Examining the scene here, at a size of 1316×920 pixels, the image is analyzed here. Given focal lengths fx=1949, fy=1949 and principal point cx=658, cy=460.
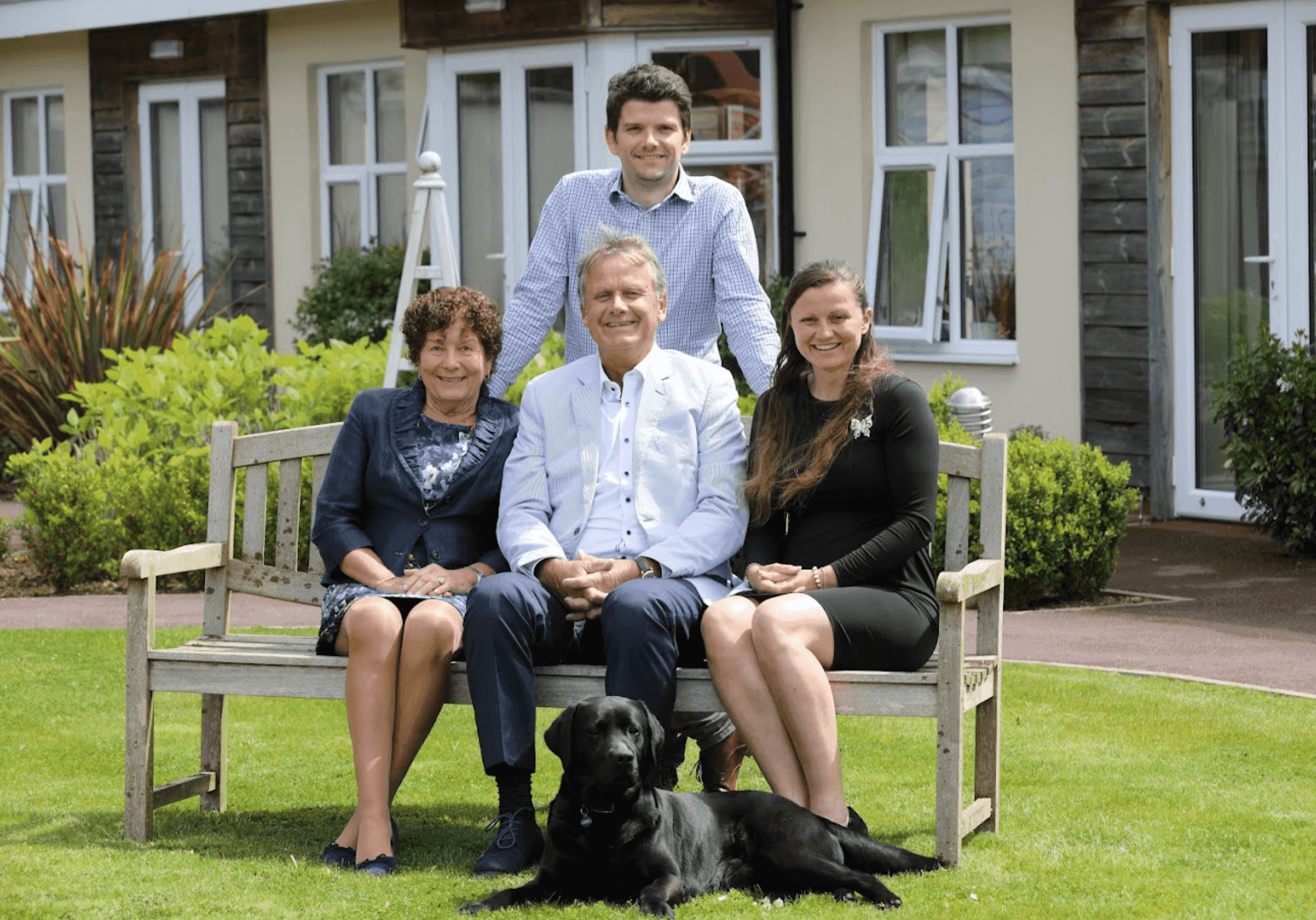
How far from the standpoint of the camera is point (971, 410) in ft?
30.7

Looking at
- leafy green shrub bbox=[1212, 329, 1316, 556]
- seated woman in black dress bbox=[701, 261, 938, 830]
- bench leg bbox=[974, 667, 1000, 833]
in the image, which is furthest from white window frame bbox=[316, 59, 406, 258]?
bench leg bbox=[974, 667, 1000, 833]

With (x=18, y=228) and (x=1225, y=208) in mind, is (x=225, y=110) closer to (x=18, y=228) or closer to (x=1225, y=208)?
(x=18, y=228)

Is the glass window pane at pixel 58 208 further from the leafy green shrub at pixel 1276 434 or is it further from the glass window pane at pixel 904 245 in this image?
the leafy green shrub at pixel 1276 434

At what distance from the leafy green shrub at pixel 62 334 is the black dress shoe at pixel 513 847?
8.04 meters

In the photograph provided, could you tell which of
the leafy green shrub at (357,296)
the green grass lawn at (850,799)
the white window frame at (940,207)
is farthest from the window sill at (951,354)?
the green grass lawn at (850,799)

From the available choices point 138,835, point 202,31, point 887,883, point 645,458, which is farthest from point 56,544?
point 202,31

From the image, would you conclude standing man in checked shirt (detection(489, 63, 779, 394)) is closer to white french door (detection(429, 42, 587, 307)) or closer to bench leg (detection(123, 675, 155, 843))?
bench leg (detection(123, 675, 155, 843))

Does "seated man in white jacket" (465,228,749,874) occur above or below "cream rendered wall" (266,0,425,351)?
below

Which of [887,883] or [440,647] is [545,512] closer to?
[440,647]

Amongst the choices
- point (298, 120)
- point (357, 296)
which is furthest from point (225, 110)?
point (357, 296)

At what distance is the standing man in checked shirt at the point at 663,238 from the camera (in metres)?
5.28

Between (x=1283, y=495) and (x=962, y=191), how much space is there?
328cm

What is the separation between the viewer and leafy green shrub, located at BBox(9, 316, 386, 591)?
9352 millimetres

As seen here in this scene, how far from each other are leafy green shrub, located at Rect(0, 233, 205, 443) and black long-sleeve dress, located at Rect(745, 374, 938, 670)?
800 centimetres
